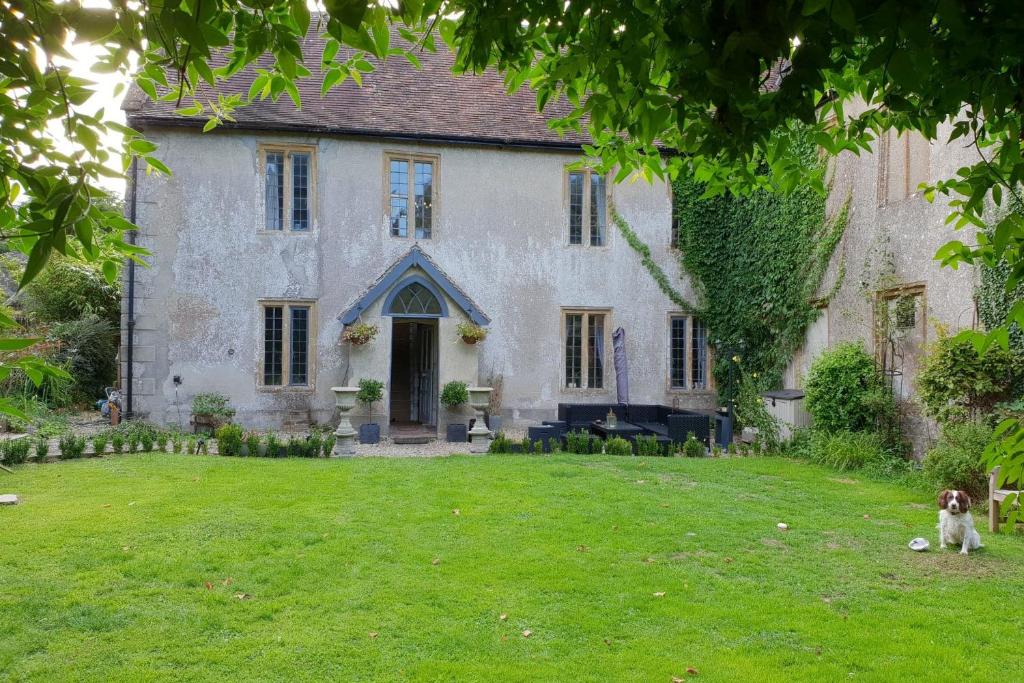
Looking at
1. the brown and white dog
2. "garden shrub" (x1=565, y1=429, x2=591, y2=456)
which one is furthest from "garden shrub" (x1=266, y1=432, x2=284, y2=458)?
the brown and white dog

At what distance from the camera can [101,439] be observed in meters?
10.3

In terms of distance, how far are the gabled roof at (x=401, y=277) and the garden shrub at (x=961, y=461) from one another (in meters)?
8.35

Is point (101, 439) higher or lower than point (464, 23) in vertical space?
lower

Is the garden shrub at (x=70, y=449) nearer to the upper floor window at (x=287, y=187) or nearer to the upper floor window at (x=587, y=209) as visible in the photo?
the upper floor window at (x=287, y=187)

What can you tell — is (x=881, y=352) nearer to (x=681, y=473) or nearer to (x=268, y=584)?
(x=681, y=473)

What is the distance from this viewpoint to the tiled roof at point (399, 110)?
14.0 metres

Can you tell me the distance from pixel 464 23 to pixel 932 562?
20.0ft

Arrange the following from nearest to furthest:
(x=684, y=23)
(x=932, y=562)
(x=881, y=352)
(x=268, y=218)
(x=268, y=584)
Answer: (x=684, y=23) → (x=268, y=584) → (x=932, y=562) → (x=881, y=352) → (x=268, y=218)

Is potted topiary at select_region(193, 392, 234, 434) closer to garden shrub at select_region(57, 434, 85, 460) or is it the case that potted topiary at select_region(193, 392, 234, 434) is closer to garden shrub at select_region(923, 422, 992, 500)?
garden shrub at select_region(57, 434, 85, 460)

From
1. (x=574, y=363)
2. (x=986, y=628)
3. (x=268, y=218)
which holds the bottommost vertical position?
(x=986, y=628)

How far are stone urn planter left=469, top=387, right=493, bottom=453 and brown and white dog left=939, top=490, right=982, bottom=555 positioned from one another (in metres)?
7.36

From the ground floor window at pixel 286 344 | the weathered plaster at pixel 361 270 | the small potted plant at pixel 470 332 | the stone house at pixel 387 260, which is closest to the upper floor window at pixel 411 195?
the stone house at pixel 387 260

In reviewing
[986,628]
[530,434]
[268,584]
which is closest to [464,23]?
[268,584]

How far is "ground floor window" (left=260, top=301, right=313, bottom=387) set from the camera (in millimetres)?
14312
